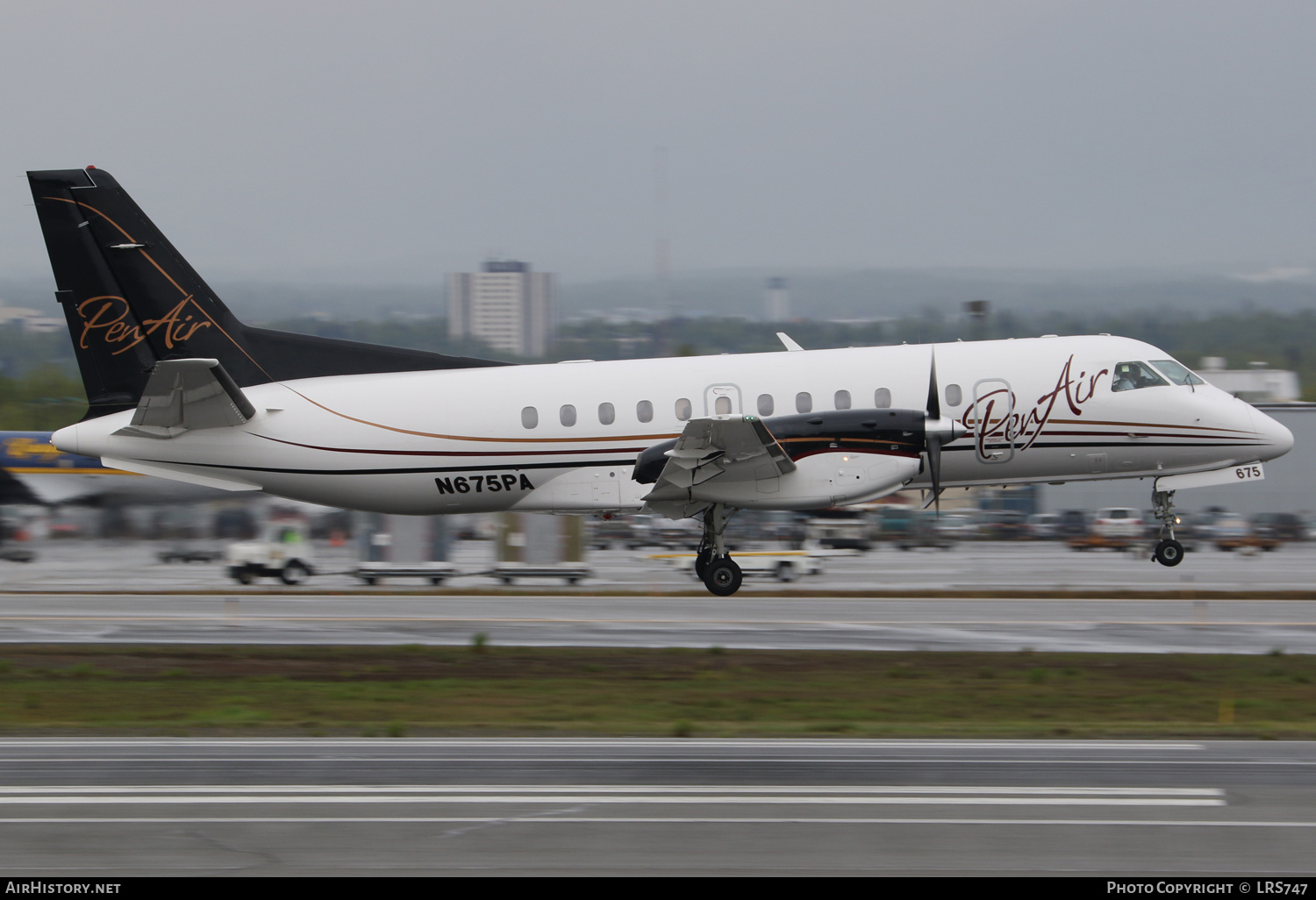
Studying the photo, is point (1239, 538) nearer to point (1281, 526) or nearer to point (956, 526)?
point (1281, 526)

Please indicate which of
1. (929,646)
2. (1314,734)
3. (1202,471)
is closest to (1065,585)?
(1202,471)

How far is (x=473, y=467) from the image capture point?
68.7ft

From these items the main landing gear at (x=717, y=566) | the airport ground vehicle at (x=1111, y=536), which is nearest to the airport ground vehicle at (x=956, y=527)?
the airport ground vehicle at (x=1111, y=536)

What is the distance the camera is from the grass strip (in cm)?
1249

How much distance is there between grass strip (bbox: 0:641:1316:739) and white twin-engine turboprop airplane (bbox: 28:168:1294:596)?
4.01 meters

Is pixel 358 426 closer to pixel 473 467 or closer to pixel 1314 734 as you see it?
pixel 473 467

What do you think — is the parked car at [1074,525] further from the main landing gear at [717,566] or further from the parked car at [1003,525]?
the main landing gear at [717,566]

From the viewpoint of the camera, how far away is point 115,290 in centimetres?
2123

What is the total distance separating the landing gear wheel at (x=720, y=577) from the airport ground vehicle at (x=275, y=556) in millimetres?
13521

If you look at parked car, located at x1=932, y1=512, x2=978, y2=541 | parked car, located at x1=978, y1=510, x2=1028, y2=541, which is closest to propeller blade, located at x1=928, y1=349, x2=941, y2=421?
parked car, located at x1=932, y1=512, x2=978, y2=541

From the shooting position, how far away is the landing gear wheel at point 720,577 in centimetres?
2098

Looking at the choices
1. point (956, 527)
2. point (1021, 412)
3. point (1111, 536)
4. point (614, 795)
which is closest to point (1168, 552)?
point (1021, 412)

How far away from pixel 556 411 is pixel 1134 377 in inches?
392

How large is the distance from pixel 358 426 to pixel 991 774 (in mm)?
14104
